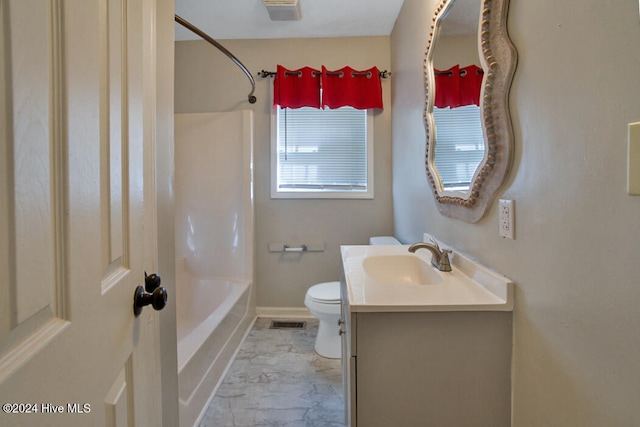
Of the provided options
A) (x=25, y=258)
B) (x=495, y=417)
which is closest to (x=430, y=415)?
(x=495, y=417)

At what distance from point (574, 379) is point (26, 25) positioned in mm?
1137

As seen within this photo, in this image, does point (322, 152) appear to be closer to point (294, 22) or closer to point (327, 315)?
point (294, 22)

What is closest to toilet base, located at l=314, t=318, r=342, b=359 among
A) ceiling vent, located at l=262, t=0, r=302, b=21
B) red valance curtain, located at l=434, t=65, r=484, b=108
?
red valance curtain, located at l=434, t=65, r=484, b=108

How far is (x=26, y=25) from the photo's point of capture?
361mm

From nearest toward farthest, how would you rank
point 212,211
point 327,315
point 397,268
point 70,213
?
point 70,213 → point 397,268 → point 327,315 → point 212,211

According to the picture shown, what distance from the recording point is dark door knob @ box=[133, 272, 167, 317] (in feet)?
2.26

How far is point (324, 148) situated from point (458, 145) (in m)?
1.54

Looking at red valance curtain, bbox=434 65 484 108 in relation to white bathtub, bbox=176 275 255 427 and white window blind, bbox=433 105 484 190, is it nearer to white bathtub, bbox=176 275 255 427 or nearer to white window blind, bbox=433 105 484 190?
white window blind, bbox=433 105 484 190

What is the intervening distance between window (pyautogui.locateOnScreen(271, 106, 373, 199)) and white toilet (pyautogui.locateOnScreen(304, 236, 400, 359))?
89cm

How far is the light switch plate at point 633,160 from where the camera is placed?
1.72 feet

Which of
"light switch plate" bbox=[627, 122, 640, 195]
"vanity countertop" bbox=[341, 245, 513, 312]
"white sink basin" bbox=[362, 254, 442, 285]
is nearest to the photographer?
"light switch plate" bbox=[627, 122, 640, 195]

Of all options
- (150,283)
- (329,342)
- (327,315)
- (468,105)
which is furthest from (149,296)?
(329,342)

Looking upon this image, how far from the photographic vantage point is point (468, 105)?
118 centimetres

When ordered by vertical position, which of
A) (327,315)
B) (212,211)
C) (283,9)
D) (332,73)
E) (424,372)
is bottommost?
(327,315)
